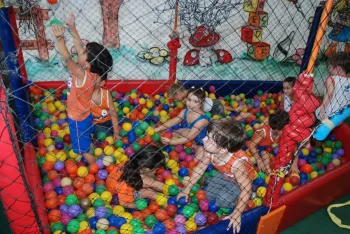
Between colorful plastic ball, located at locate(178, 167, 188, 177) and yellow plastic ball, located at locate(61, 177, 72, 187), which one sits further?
colorful plastic ball, located at locate(178, 167, 188, 177)

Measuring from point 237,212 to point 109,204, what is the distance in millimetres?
702

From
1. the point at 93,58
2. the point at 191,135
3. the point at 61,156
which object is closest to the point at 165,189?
the point at 191,135

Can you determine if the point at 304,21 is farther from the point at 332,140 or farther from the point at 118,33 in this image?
the point at 118,33

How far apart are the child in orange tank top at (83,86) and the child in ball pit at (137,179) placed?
27 cm

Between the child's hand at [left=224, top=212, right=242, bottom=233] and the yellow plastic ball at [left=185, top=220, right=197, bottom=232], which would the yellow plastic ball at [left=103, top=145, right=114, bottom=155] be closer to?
the yellow plastic ball at [left=185, top=220, right=197, bottom=232]

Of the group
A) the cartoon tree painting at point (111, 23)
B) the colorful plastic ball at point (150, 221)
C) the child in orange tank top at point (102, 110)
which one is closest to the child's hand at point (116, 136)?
the child in orange tank top at point (102, 110)

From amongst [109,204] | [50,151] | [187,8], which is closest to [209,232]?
[109,204]

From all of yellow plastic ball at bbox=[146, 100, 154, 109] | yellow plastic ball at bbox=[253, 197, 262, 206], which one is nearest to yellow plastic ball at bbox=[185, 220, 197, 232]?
yellow plastic ball at bbox=[253, 197, 262, 206]

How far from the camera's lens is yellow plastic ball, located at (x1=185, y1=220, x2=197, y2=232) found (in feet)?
5.98

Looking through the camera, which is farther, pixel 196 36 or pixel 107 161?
pixel 196 36

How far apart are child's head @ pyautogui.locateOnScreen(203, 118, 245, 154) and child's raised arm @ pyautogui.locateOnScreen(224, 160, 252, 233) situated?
0.31ft

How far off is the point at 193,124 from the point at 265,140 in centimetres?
48

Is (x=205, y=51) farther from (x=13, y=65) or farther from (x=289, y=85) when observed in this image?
(x=13, y=65)

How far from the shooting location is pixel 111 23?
2926mm
